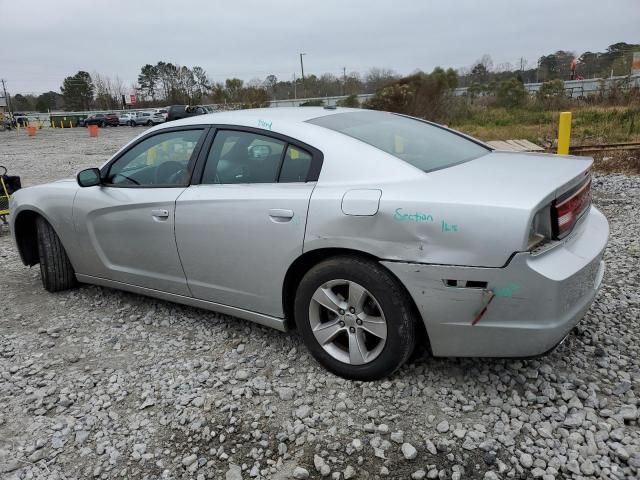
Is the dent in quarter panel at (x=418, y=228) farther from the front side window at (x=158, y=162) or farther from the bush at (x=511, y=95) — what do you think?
the bush at (x=511, y=95)

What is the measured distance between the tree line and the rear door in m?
17.2

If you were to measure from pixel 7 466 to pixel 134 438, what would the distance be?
1.86 feet

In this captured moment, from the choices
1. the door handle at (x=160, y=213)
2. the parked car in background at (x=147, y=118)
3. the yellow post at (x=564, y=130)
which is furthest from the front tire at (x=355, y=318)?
the parked car in background at (x=147, y=118)

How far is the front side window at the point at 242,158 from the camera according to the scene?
298cm

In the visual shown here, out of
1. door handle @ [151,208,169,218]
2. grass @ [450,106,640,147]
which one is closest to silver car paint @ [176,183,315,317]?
door handle @ [151,208,169,218]

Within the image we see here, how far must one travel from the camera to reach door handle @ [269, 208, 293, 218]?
2738 millimetres

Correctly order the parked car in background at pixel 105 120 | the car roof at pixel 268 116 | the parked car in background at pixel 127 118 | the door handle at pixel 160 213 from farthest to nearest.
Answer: the parked car in background at pixel 105 120, the parked car in background at pixel 127 118, the door handle at pixel 160 213, the car roof at pixel 268 116

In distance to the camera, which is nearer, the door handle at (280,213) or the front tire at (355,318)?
the front tire at (355,318)

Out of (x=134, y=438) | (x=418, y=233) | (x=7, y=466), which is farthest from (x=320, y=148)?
(x=7, y=466)

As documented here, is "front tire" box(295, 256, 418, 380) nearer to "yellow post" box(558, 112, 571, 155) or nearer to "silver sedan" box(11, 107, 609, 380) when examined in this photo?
"silver sedan" box(11, 107, 609, 380)

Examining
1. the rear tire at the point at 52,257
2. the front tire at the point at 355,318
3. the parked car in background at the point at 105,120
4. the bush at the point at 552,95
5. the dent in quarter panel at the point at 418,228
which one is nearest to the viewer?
the dent in quarter panel at the point at 418,228

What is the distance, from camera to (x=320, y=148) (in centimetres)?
279

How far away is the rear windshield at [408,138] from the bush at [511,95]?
2521 cm

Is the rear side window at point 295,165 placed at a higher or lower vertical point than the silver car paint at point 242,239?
higher
